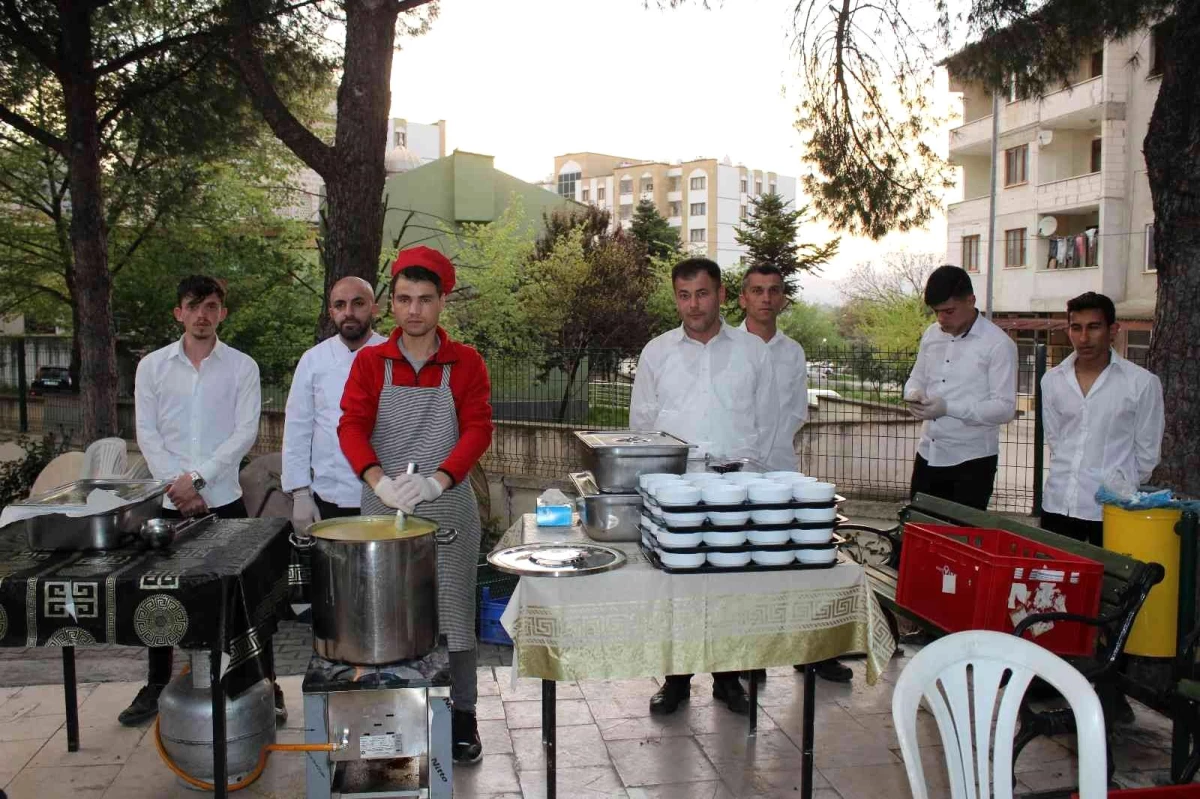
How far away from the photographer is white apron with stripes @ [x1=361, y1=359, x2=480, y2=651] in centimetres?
348

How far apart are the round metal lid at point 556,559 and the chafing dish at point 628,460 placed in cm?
25

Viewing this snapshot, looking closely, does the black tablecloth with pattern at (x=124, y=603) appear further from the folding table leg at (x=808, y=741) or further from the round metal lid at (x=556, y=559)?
the folding table leg at (x=808, y=741)

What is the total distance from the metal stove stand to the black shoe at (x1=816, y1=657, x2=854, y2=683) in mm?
2416

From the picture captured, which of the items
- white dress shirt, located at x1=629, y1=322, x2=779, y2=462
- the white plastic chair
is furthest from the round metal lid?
white dress shirt, located at x1=629, y1=322, x2=779, y2=462

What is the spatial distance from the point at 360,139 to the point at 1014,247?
28.1 m

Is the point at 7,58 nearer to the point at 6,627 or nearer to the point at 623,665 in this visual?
the point at 6,627

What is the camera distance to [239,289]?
17.0m

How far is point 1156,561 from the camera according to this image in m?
3.91

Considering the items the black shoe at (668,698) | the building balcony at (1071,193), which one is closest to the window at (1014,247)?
the building balcony at (1071,193)

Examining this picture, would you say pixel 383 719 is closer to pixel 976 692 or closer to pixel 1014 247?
pixel 976 692

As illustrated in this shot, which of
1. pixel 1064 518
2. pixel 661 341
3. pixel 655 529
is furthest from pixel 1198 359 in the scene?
pixel 655 529

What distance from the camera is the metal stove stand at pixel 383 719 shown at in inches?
118

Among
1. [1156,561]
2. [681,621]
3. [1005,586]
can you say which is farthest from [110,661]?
[1156,561]

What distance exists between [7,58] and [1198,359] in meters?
10.2
